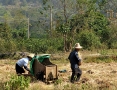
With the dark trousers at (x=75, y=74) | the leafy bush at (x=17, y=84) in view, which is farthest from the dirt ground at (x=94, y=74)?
the leafy bush at (x=17, y=84)

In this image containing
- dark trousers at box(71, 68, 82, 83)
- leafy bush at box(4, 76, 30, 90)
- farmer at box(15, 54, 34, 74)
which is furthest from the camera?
farmer at box(15, 54, 34, 74)

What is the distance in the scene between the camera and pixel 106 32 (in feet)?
82.4

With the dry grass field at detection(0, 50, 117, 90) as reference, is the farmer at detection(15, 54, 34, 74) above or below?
above

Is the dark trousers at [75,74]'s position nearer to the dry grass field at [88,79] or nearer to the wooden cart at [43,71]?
the dry grass field at [88,79]

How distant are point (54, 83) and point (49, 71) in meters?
0.47

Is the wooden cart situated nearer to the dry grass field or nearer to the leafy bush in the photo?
the dry grass field

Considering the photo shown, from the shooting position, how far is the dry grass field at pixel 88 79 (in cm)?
878

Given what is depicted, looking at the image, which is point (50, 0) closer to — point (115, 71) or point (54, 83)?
point (115, 71)

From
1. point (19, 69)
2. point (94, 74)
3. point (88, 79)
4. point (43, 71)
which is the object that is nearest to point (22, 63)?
point (19, 69)

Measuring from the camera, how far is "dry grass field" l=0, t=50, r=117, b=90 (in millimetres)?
8781

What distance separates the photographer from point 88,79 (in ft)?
34.3

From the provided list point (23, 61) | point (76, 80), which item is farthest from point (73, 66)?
point (23, 61)

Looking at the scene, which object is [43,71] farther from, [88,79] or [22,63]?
[88,79]

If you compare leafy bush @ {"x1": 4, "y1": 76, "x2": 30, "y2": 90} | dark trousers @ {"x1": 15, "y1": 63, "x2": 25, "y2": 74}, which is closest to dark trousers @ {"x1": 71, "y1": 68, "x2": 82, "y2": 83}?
dark trousers @ {"x1": 15, "y1": 63, "x2": 25, "y2": 74}
